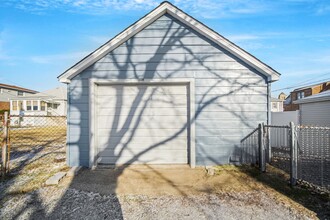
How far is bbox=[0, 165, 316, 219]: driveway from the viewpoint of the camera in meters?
3.42

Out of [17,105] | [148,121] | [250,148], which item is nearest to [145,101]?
[148,121]

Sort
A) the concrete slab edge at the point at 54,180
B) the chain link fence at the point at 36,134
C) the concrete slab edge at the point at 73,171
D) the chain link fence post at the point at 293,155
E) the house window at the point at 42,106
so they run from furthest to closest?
the house window at the point at 42,106 → the chain link fence at the point at 36,134 → the concrete slab edge at the point at 73,171 → the concrete slab edge at the point at 54,180 → the chain link fence post at the point at 293,155

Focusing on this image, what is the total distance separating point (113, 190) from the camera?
174 inches

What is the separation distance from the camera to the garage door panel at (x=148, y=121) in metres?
6.17

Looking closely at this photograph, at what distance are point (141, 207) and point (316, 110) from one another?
9.16 m

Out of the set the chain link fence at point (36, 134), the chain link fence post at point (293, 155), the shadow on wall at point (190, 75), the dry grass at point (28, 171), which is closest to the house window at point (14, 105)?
the chain link fence at point (36, 134)

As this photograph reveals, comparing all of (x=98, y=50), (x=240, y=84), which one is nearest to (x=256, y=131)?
(x=240, y=84)

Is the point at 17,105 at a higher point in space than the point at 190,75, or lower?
lower

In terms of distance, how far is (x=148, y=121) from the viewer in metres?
6.18

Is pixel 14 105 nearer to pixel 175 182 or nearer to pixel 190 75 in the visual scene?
pixel 190 75

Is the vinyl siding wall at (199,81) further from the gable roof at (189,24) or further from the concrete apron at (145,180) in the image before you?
the concrete apron at (145,180)

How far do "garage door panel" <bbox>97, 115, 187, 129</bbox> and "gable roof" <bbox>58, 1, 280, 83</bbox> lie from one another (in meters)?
1.57

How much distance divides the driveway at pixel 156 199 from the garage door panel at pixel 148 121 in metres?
1.41

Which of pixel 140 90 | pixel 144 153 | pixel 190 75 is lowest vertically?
pixel 144 153
